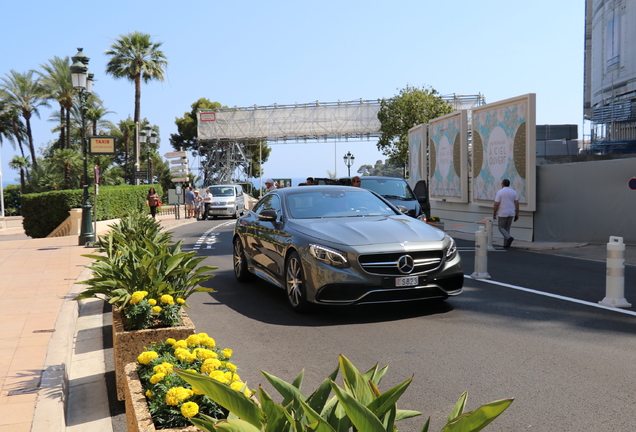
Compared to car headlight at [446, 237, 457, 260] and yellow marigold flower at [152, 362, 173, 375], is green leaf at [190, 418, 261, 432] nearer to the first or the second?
yellow marigold flower at [152, 362, 173, 375]

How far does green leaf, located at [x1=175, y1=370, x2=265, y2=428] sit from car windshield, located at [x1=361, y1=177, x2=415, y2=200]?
15490mm

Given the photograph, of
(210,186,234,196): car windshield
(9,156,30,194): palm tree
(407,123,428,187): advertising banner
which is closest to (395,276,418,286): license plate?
(407,123,428,187): advertising banner

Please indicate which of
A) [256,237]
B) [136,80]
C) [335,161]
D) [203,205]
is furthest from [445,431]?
[335,161]

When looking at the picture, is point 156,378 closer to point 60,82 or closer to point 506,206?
point 506,206

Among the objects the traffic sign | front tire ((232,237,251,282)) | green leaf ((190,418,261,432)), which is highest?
the traffic sign

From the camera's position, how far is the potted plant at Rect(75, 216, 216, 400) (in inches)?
191

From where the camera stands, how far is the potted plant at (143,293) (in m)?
4.85

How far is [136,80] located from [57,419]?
43.5 metres

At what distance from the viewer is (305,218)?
28.2ft

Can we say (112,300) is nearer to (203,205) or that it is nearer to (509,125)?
(509,125)

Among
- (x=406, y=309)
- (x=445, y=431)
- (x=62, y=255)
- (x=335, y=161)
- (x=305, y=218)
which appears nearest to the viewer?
(x=445, y=431)

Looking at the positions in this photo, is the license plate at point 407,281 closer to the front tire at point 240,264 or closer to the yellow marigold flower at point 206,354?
the front tire at point 240,264

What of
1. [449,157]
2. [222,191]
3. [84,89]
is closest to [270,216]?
[84,89]

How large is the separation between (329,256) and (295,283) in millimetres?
752
